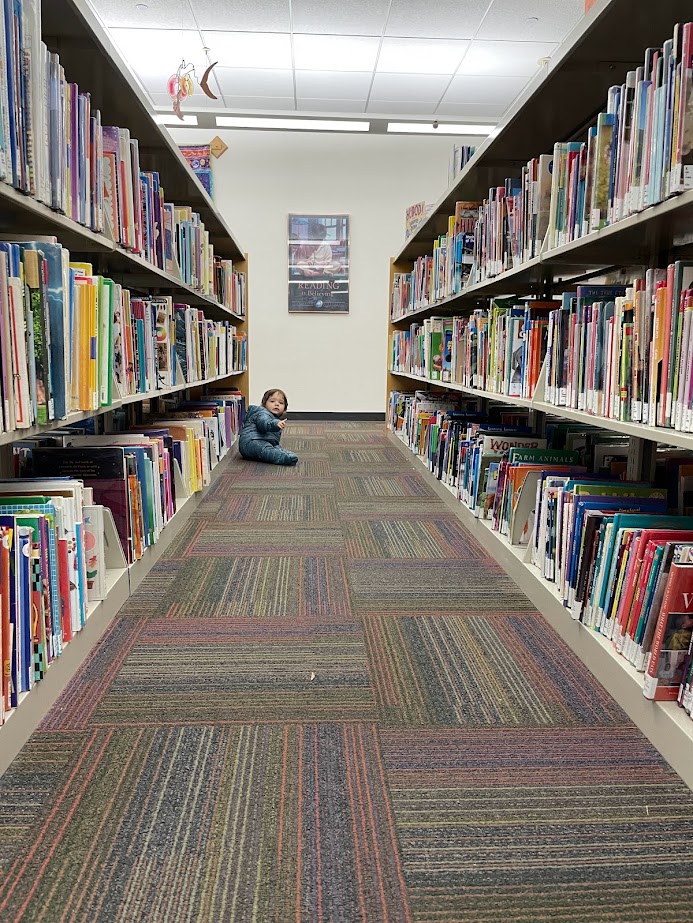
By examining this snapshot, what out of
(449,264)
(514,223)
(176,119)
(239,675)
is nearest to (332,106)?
(176,119)

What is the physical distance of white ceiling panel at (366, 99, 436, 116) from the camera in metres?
6.79

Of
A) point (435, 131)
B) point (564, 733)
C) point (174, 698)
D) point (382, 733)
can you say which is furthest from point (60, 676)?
point (435, 131)

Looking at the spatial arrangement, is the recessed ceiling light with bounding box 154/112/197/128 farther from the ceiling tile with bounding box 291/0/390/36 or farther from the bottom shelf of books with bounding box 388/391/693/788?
the bottom shelf of books with bounding box 388/391/693/788

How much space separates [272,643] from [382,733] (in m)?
0.50

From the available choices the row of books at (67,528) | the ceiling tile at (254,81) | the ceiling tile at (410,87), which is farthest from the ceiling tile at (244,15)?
Result: the row of books at (67,528)

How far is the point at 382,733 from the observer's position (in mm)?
1409

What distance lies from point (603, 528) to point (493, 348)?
1.44 metres

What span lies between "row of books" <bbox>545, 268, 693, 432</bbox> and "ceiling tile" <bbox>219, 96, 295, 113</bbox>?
561 cm

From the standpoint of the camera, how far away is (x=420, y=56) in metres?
5.74

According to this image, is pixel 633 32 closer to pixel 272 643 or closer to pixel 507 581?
pixel 507 581

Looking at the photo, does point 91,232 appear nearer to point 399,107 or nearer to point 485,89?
point 485,89

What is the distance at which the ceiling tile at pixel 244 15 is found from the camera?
193 inches

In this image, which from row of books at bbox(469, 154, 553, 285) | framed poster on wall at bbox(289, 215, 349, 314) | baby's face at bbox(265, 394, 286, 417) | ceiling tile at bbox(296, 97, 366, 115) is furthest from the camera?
framed poster on wall at bbox(289, 215, 349, 314)

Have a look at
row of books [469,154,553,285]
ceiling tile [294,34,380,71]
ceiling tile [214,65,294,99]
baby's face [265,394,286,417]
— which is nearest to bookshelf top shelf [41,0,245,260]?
row of books [469,154,553,285]
